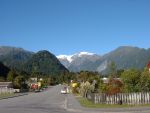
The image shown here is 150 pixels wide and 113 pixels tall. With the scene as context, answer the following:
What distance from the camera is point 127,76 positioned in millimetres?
40375

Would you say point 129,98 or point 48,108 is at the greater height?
point 129,98

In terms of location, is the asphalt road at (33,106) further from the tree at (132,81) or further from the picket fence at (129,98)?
the tree at (132,81)

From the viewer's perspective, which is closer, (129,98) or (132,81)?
(129,98)

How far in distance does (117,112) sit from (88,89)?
29528 millimetres

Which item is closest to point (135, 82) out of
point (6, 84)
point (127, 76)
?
point (127, 76)

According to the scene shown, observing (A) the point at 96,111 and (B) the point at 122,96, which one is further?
(B) the point at 122,96

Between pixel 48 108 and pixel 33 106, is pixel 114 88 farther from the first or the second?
pixel 33 106

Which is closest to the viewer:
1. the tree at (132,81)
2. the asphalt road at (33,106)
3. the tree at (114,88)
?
the asphalt road at (33,106)

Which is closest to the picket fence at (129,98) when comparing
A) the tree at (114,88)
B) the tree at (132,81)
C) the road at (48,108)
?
the tree at (114,88)

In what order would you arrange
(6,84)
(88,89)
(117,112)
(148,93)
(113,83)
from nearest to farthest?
(117,112)
(148,93)
(113,83)
(88,89)
(6,84)

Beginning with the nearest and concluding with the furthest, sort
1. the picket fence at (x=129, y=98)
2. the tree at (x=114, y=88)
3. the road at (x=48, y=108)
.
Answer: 1. the road at (x=48, y=108)
2. the picket fence at (x=129, y=98)
3. the tree at (x=114, y=88)

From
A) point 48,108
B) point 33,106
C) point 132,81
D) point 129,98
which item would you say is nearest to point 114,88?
point 132,81

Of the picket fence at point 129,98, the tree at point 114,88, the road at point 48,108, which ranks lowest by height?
the road at point 48,108

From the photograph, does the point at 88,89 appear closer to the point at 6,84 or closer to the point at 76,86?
the point at 76,86
